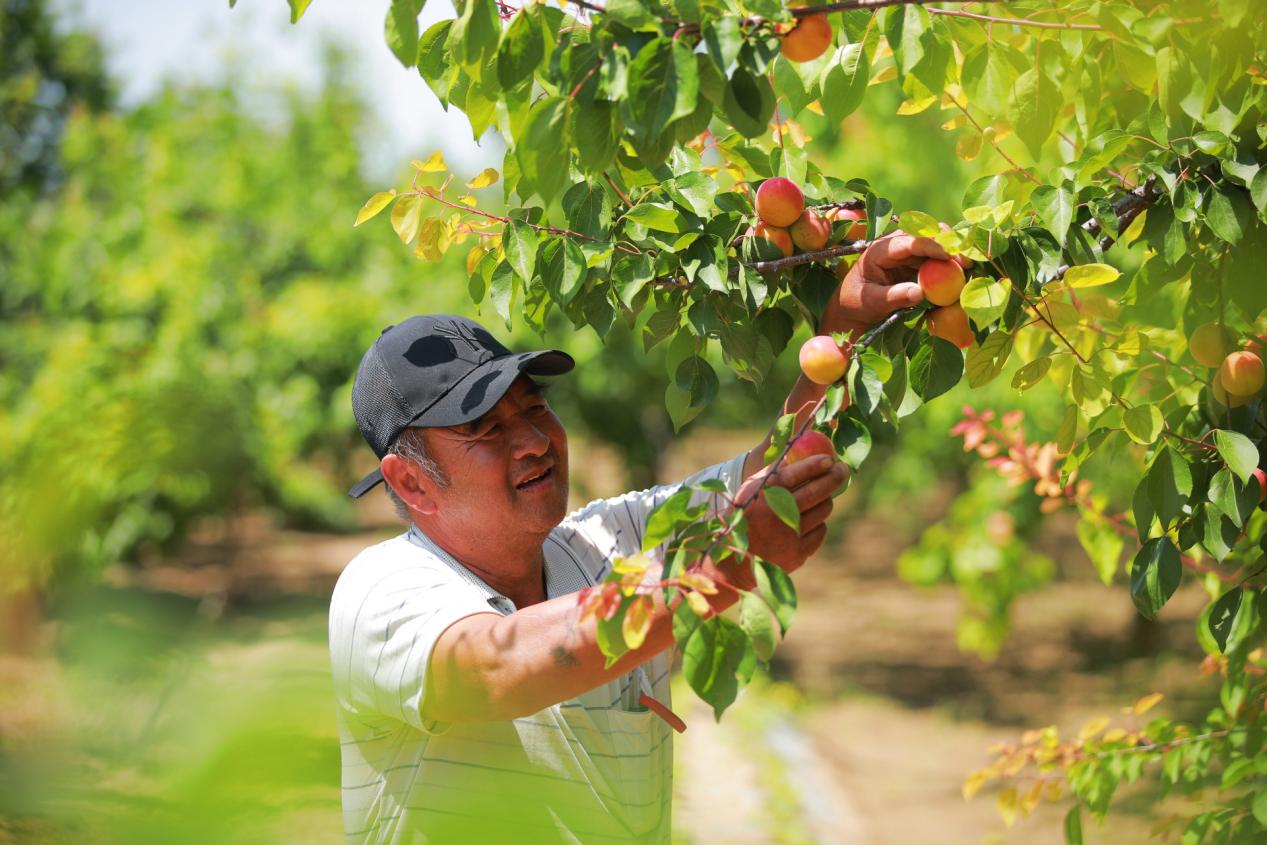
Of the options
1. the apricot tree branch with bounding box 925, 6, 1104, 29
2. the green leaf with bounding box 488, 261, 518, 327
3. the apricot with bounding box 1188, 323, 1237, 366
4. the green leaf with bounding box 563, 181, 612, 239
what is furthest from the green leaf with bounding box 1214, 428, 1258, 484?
the green leaf with bounding box 488, 261, 518, 327

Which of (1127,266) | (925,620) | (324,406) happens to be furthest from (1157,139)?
(925,620)

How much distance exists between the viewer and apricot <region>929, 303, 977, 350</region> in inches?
61.8

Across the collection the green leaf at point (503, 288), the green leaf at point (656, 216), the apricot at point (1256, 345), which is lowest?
the apricot at point (1256, 345)

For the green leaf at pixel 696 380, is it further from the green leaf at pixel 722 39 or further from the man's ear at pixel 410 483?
the green leaf at pixel 722 39

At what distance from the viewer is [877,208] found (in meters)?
1.69

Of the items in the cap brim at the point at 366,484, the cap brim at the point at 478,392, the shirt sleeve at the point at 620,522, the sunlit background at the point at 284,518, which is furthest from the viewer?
the shirt sleeve at the point at 620,522

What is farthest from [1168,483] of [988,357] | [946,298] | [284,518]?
[284,518]

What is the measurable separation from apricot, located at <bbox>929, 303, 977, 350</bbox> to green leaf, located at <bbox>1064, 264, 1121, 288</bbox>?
0.47 ft

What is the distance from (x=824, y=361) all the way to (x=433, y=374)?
31.5 inches

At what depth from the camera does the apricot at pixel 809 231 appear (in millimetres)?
1698

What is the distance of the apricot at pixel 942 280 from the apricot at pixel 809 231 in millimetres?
204

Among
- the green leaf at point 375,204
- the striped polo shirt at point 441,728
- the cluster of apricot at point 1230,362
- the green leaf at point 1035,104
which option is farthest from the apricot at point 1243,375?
the green leaf at point 375,204

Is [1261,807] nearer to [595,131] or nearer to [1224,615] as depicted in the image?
[1224,615]

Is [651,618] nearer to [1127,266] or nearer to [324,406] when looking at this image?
[1127,266]
